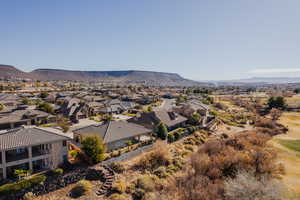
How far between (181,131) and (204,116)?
19.2 metres

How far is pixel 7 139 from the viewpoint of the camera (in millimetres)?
20812

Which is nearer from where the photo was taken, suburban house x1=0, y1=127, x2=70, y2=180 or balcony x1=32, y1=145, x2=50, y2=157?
suburban house x1=0, y1=127, x2=70, y2=180

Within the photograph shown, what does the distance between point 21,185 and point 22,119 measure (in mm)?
30098

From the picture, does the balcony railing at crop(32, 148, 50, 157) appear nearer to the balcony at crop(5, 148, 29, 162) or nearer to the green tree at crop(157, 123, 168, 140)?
the balcony at crop(5, 148, 29, 162)

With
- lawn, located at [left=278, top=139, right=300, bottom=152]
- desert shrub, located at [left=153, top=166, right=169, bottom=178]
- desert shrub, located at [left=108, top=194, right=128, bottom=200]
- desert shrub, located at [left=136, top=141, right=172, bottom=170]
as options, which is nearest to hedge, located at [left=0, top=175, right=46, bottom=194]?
desert shrub, located at [left=108, top=194, right=128, bottom=200]

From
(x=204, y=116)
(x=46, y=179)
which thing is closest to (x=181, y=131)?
(x=204, y=116)

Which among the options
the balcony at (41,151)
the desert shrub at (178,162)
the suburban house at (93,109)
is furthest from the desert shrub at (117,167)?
the suburban house at (93,109)

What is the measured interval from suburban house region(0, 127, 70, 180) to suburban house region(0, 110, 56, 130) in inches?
874

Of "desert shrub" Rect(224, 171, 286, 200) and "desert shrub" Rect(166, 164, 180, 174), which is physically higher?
"desert shrub" Rect(224, 171, 286, 200)

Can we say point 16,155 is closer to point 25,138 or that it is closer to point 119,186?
point 25,138

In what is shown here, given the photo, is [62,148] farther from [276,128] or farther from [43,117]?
[276,128]

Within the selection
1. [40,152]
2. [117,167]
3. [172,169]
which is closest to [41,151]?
[40,152]

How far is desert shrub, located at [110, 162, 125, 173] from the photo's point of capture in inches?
930

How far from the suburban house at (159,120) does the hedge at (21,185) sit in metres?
24.8
